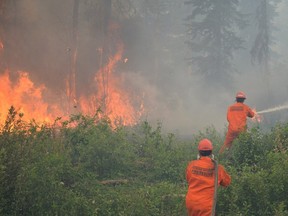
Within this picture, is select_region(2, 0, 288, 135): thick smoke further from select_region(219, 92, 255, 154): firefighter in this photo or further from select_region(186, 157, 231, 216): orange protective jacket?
select_region(186, 157, 231, 216): orange protective jacket

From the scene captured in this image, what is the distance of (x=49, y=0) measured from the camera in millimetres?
24828

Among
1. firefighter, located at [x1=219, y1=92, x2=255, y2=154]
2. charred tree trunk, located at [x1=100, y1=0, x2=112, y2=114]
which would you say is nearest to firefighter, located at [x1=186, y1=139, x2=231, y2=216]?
firefighter, located at [x1=219, y1=92, x2=255, y2=154]

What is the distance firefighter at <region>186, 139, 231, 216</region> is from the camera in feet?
19.2

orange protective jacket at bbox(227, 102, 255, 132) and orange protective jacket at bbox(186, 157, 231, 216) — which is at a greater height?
orange protective jacket at bbox(227, 102, 255, 132)

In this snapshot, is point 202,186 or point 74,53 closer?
point 202,186

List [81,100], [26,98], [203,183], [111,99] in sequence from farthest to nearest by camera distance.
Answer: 1. [111,99]
2. [81,100]
3. [26,98]
4. [203,183]

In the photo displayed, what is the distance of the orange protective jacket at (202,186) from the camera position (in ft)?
19.2

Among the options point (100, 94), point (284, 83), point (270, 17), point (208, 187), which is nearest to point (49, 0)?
point (100, 94)

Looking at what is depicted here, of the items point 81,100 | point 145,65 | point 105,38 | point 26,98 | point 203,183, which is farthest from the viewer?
point 145,65

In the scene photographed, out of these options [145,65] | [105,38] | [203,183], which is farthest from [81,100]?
[203,183]

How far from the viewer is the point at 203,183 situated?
599 centimetres

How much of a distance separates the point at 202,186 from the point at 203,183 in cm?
5

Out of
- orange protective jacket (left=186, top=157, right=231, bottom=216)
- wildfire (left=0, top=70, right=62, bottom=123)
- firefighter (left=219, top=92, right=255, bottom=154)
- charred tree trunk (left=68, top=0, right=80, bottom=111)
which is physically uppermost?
charred tree trunk (left=68, top=0, right=80, bottom=111)

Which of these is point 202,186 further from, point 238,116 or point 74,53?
point 74,53
